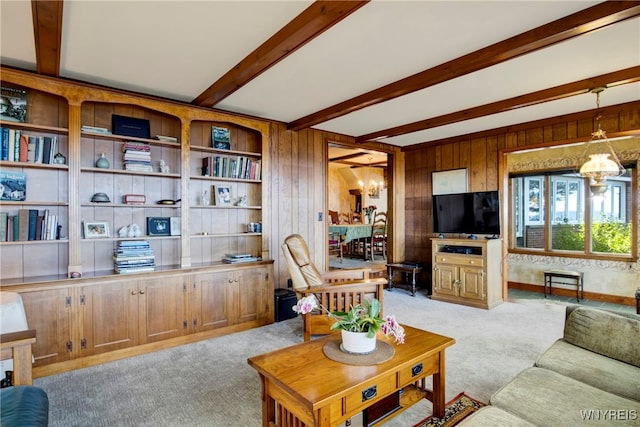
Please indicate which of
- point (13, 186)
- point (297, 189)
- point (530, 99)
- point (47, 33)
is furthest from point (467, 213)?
Answer: point (13, 186)

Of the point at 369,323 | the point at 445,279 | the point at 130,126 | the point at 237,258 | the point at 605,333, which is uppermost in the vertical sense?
the point at 130,126

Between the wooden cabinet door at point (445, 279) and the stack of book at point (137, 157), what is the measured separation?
4211 mm

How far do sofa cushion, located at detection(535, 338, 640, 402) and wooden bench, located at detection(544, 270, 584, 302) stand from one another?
391 centimetres

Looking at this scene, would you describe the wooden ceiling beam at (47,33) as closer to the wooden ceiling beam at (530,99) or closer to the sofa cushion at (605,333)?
the sofa cushion at (605,333)

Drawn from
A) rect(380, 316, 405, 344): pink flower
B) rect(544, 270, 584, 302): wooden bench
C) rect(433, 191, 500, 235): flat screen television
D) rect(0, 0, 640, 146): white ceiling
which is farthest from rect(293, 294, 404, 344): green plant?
rect(544, 270, 584, 302): wooden bench

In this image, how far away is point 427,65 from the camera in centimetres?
291

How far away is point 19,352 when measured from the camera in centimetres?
171

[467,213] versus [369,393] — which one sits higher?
[467,213]

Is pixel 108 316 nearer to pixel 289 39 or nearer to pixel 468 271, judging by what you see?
pixel 289 39

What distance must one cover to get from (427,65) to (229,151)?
2347mm

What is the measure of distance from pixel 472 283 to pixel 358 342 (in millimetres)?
3527

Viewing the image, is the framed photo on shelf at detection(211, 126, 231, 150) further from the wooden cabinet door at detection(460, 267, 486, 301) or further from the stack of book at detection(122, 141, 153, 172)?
the wooden cabinet door at detection(460, 267, 486, 301)

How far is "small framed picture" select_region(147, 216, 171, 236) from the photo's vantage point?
365 cm

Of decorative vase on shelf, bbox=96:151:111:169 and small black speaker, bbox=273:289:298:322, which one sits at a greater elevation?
decorative vase on shelf, bbox=96:151:111:169
